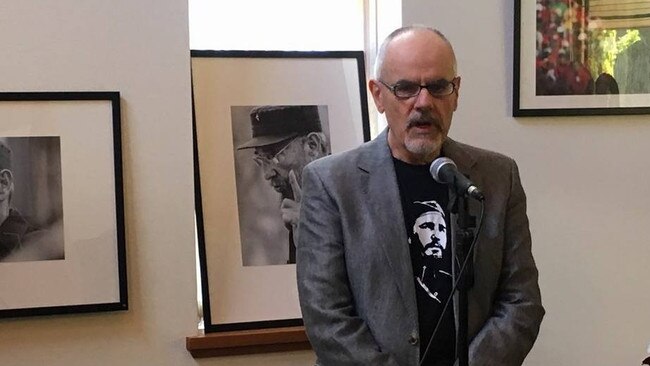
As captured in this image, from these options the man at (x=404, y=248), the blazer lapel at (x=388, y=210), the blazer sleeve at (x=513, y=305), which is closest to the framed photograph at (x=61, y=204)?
the man at (x=404, y=248)

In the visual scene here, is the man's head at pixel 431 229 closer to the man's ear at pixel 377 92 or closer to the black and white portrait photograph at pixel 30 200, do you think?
the man's ear at pixel 377 92

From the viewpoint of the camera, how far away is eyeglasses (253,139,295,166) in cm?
239

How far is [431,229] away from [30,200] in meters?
1.10

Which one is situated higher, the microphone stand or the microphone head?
the microphone head

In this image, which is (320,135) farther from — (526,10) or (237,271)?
(526,10)

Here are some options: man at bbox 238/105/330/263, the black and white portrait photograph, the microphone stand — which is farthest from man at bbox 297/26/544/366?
the black and white portrait photograph

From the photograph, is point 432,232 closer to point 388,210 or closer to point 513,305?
point 388,210

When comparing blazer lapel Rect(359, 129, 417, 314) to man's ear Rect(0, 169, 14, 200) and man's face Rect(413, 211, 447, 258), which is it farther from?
man's ear Rect(0, 169, 14, 200)

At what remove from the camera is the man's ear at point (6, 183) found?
2164 millimetres

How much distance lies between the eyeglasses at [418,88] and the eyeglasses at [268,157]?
0.72m

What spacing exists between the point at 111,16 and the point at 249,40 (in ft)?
1.58

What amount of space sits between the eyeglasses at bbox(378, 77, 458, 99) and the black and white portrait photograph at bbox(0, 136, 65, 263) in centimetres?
100

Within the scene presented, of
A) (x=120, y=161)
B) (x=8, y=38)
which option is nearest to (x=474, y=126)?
(x=120, y=161)

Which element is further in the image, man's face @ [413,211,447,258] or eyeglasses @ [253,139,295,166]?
eyeglasses @ [253,139,295,166]
